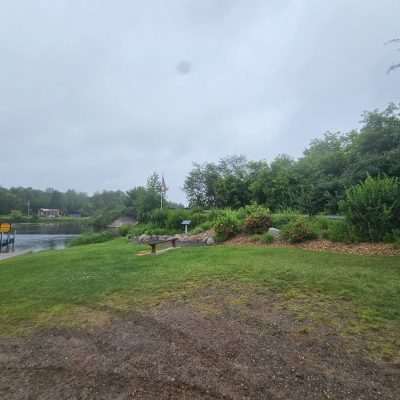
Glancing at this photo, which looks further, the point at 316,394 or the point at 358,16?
the point at 358,16

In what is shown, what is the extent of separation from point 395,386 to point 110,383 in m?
1.98

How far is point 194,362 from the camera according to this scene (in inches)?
75.8

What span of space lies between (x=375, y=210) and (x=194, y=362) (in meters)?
6.15

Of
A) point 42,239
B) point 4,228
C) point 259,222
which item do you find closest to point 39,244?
point 42,239

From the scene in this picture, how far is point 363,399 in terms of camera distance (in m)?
1.48

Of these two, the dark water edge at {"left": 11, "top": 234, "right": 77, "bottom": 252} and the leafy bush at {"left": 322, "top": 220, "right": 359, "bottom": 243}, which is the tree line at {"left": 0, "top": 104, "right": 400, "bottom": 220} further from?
the dark water edge at {"left": 11, "top": 234, "right": 77, "bottom": 252}

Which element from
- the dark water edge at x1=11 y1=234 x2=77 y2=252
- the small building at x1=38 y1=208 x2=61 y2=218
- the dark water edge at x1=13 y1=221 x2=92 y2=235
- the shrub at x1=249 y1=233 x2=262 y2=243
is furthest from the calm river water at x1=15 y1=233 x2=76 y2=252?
the small building at x1=38 y1=208 x2=61 y2=218

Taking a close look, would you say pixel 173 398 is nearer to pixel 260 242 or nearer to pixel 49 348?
pixel 49 348

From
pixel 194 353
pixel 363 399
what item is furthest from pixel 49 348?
pixel 363 399

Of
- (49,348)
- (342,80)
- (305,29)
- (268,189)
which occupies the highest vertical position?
(305,29)

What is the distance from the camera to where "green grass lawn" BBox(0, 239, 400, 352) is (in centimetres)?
299

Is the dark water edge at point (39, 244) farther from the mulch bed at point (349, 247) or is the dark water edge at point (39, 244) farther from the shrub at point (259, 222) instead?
the mulch bed at point (349, 247)

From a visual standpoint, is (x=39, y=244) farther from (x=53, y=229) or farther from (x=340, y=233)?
(x=340, y=233)

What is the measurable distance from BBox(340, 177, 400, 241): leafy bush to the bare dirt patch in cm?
470
